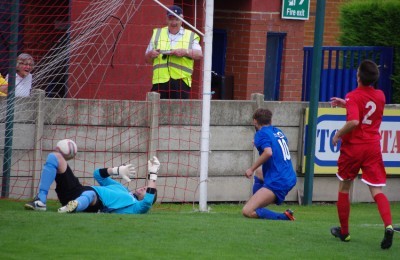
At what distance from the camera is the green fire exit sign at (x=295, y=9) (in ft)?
62.0

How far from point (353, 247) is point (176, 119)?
4.77 meters

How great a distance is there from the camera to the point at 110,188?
1169cm

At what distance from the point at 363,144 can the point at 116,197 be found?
300 cm

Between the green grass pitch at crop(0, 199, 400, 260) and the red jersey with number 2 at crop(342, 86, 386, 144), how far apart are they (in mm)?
1001

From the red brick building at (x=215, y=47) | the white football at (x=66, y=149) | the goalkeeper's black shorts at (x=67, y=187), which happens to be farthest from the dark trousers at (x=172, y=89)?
the goalkeeper's black shorts at (x=67, y=187)

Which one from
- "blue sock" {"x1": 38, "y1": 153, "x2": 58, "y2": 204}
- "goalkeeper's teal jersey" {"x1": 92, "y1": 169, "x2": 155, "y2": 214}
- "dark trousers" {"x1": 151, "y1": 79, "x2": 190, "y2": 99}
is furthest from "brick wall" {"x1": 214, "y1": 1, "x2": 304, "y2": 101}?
"blue sock" {"x1": 38, "y1": 153, "x2": 58, "y2": 204}

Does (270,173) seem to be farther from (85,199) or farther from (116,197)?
(85,199)

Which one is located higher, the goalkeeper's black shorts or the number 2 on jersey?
the number 2 on jersey

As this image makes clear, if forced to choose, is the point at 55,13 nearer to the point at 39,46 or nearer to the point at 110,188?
the point at 39,46

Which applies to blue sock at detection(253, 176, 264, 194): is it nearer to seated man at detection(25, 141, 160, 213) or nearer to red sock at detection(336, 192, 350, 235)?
seated man at detection(25, 141, 160, 213)

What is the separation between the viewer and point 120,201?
11609 mm

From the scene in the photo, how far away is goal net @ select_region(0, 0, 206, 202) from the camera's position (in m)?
13.2

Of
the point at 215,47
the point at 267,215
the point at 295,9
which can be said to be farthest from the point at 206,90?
the point at 295,9

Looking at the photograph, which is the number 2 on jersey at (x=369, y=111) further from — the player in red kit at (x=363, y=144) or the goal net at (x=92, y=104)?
the goal net at (x=92, y=104)
